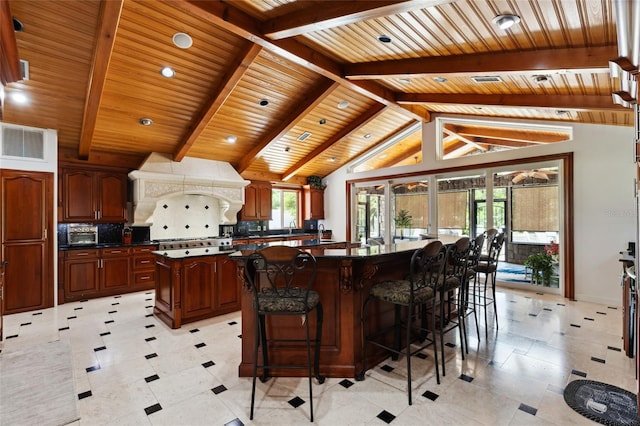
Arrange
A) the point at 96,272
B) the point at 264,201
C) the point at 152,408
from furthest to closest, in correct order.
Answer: the point at 264,201 < the point at 96,272 < the point at 152,408

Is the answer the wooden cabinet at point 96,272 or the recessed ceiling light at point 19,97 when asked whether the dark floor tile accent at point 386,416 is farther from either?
the recessed ceiling light at point 19,97

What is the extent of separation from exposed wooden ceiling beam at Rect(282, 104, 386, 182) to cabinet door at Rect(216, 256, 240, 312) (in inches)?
156

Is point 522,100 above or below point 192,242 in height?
above

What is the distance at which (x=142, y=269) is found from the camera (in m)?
5.78

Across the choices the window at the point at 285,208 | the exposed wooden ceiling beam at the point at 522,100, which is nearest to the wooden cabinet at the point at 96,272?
the window at the point at 285,208

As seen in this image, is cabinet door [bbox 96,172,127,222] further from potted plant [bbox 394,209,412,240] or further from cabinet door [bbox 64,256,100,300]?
potted plant [bbox 394,209,412,240]

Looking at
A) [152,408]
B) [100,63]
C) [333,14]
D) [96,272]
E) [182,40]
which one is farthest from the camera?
[96,272]

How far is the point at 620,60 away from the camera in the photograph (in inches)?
72.8

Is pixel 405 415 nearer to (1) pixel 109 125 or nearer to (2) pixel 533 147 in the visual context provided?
(2) pixel 533 147

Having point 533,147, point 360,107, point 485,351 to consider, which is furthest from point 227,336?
point 533,147

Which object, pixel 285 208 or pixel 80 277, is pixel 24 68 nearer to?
pixel 80 277

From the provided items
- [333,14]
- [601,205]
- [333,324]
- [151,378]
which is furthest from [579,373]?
[333,14]

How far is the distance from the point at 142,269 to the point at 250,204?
9.27ft

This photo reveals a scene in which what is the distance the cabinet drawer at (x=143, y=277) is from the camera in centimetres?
571
